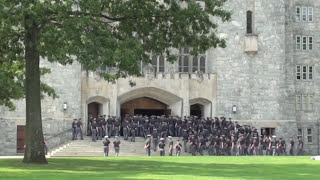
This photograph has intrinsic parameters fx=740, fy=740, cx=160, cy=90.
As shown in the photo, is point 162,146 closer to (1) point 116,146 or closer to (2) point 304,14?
(1) point 116,146

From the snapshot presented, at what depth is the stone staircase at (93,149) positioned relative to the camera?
46.3 m

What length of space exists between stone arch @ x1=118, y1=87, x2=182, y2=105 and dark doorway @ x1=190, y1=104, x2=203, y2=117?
238 centimetres

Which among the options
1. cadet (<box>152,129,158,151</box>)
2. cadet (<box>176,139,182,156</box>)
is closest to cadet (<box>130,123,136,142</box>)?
cadet (<box>152,129,158,151</box>)

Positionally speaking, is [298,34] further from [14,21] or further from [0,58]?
[14,21]

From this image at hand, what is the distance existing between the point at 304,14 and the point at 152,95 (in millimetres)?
14703

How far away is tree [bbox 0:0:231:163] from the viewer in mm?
27375

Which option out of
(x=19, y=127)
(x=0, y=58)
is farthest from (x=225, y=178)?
(x=19, y=127)

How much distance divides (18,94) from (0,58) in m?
2.04

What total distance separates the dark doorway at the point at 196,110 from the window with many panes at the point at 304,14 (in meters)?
11.0

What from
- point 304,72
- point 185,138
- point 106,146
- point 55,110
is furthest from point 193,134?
point 304,72

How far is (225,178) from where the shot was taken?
22.8 m

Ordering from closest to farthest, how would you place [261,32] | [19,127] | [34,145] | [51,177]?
[51,177] < [34,145] < [19,127] < [261,32]

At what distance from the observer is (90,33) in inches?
1104

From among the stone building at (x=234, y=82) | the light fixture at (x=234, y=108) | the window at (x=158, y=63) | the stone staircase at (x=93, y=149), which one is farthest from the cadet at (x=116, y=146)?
the light fixture at (x=234, y=108)
